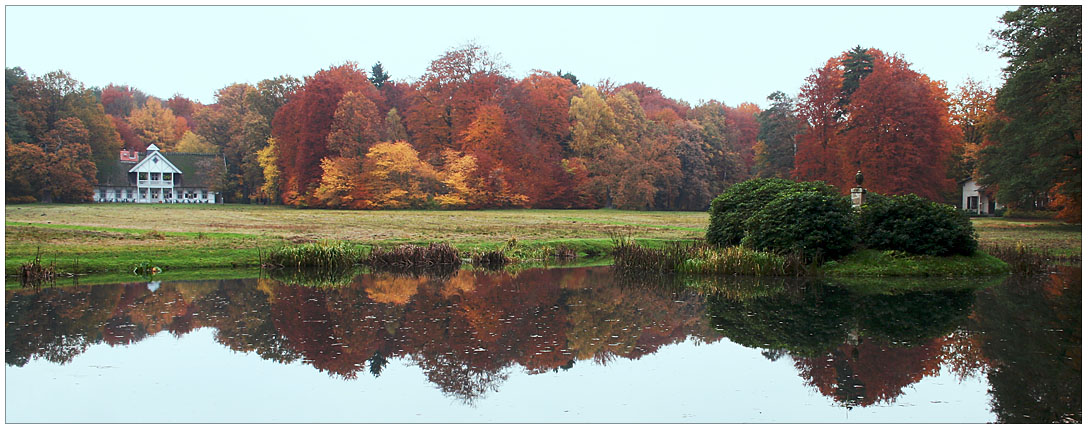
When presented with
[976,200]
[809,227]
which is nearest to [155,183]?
[976,200]

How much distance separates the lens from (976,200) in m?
61.5

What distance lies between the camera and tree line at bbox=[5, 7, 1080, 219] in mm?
48500

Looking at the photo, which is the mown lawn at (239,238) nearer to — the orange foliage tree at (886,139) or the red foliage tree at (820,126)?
the orange foliage tree at (886,139)

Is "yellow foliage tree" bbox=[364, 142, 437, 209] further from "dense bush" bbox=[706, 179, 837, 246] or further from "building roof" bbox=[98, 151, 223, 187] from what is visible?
"dense bush" bbox=[706, 179, 837, 246]

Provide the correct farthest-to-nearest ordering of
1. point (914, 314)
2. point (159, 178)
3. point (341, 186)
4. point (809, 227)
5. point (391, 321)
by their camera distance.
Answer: point (159, 178), point (341, 186), point (809, 227), point (914, 314), point (391, 321)

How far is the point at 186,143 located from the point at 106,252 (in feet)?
239

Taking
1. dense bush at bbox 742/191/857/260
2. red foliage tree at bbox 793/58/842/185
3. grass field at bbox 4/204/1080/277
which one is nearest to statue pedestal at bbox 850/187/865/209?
dense bush at bbox 742/191/857/260

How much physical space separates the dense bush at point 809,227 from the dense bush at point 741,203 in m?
1.02

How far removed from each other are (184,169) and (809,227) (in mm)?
76934

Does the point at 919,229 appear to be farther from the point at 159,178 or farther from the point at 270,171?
the point at 159,178

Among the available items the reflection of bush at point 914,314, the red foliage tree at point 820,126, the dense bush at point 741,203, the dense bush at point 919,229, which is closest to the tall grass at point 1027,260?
the dense bush at point 919,229

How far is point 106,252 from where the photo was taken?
22219 millimetres

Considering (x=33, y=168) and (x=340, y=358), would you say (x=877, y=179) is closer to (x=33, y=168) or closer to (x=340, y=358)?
(x=340, y=358)

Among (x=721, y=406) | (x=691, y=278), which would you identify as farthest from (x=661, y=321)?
(x=691, y=278)
